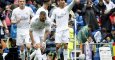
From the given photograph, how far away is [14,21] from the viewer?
19.6m

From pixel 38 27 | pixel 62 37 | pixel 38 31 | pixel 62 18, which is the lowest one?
pixel 62 37

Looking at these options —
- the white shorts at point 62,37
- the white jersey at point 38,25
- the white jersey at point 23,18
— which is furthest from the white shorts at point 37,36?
the white jersey at point 23,18

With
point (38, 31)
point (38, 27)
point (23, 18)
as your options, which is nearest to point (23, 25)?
point (23, 18)

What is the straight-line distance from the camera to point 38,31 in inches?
703

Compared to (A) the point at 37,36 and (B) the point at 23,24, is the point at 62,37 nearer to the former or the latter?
(A) the point at 37,36

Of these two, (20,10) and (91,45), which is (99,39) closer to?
(91,45)

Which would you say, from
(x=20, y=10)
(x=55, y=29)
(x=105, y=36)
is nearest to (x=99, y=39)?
(x=105, y=36)

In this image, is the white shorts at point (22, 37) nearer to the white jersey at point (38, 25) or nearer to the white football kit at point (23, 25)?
the white football kit at point (23, 25)

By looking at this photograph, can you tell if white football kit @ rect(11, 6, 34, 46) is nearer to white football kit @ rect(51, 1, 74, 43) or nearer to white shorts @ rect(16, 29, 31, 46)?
white shorts @ rect(16, 29, 31, 46)

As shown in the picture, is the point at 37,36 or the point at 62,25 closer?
the point at 37,36

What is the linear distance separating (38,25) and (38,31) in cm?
33

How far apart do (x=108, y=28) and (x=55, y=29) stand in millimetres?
2752

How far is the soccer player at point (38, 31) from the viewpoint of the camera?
57.0 feet

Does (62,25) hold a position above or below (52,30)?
above
